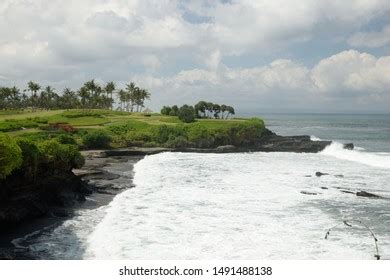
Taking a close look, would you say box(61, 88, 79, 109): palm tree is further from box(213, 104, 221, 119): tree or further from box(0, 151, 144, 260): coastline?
box(0, 151, 144, 260): coastline

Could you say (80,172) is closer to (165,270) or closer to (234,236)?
(234,236)

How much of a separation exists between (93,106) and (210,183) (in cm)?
9605

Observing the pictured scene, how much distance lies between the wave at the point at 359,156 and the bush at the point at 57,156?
125 ft

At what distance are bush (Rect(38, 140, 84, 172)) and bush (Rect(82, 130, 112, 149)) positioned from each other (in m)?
26.2

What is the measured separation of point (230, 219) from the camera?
2852cm

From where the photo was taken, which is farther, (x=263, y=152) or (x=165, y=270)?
(x=263, y=152)

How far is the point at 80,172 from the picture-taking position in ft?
144

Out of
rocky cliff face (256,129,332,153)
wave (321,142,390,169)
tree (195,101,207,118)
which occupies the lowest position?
wave (321,142,390,169)

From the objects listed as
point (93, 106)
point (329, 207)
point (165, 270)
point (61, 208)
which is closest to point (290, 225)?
point (329, 207)

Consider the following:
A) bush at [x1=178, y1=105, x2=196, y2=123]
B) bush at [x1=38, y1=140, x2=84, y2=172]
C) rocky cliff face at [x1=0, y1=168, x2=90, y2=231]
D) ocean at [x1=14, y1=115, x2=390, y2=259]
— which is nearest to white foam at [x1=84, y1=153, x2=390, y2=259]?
ocean at [x1=14, y1=115, x2=390, y2=259]

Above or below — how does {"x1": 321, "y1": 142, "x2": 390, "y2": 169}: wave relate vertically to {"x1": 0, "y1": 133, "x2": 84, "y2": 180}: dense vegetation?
below

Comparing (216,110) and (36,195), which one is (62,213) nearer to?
(36,195)

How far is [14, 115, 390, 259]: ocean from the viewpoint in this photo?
22859 millimetres

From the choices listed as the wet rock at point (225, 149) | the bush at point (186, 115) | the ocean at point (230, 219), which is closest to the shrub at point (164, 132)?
the wet rock at point (225, 149)
